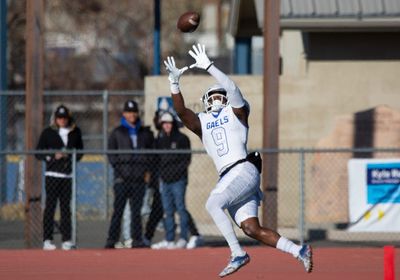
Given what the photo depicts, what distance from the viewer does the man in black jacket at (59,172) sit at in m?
17.5

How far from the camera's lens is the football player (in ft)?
41.2

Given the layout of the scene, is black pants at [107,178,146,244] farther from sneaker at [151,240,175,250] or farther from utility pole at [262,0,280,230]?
utility pole at [262,0,280,230]

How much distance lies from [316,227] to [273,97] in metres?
2.81

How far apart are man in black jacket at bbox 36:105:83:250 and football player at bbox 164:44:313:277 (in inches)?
195

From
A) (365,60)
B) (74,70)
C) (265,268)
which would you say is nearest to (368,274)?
(265,268)

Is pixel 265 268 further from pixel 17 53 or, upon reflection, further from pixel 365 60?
pixel 17 53

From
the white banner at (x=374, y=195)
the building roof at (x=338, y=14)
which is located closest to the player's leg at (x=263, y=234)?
the white banner at (x=374, y=195)

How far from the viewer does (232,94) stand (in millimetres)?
12578

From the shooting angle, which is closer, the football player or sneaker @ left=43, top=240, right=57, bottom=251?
the football player

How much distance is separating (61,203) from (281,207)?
4673mm

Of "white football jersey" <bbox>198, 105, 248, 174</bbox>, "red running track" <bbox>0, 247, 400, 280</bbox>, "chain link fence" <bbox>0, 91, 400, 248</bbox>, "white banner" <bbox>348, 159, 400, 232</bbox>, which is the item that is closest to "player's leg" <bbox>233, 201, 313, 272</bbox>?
"white football jersey" <bbox>198, 105, 248, 174</bbox>

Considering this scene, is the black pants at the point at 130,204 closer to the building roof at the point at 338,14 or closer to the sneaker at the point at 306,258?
the building roof at the point at 338,14

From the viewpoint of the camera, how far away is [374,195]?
1856 centimetres

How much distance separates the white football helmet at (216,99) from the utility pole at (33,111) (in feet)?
18.0
